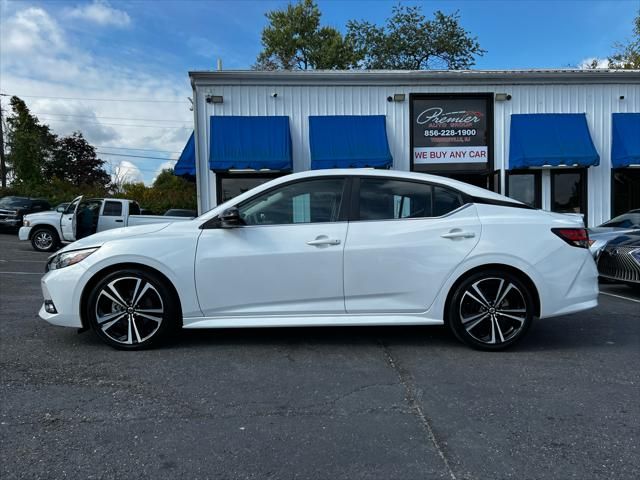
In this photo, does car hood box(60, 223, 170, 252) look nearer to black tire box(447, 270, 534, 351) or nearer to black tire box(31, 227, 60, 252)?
black tire box(447, 270, 534, 351)

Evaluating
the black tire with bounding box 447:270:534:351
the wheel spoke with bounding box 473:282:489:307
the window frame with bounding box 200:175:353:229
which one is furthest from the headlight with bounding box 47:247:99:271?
the wheel spoke with bounding box 473:282:489:307

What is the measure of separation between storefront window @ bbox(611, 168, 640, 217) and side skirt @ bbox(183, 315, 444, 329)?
42.8ft

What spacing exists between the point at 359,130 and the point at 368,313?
32.5 ft

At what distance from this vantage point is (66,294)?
13.5 feet

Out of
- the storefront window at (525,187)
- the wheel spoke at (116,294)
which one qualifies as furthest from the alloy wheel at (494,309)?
the storefront window at (525,187)

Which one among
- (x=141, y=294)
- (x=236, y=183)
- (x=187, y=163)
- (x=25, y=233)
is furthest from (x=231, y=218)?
(x=25, y=233)

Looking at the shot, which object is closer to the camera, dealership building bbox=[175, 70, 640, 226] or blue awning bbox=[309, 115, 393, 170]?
blue awning bbox=[309, 115, 393, 170]

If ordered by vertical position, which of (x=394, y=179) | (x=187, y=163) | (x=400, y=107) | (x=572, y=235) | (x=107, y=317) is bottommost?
(x=107, y=317)

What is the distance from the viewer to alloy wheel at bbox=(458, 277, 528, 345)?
4.21 m

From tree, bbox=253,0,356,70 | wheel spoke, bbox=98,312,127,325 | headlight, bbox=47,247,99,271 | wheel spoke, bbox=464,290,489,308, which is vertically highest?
tree, bbox=253,0,356,70

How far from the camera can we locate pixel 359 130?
13391 millimetres

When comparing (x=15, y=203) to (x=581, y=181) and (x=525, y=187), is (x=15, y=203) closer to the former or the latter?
(x=525, y=187)

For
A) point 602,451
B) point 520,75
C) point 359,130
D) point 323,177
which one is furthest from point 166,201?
point 602,451

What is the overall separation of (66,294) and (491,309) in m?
3.67
